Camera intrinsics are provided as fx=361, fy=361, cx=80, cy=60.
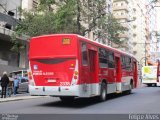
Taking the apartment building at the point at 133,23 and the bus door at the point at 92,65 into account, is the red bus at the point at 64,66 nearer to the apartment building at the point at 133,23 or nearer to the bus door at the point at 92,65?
the bus door at the point at 92,65

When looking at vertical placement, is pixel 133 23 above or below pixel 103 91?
above

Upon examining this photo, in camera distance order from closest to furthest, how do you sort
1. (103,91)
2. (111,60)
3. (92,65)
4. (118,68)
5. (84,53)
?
(84,53) < (92,65) < (103,91) < (111,60) < (118,68)

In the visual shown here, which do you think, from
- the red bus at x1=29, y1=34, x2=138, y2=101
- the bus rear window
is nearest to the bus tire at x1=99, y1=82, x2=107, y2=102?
the red bus at x1=29, y1=34, x2=138, y2=101

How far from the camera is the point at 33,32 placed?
31.4m

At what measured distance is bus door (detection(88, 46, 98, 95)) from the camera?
56.0 ft

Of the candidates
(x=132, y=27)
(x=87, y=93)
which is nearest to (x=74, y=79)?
(x=87, y=93)

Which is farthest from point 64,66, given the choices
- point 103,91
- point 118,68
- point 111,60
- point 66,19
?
point 66,19

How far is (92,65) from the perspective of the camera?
57.3ft

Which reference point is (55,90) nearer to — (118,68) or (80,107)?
(80,107)

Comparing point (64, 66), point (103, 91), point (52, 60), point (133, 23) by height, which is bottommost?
point (103, 91)

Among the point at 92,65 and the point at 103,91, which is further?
the point at 103,91

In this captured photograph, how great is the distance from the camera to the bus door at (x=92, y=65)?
56.0 ft

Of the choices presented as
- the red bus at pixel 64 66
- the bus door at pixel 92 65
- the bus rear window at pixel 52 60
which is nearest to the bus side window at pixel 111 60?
the red bus at pixel 64 66

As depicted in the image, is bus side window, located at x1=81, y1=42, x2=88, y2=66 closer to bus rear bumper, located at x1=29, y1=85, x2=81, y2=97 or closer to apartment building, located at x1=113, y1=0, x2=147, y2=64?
bus rear bumper, located at x1=29, y1=85, x2=81, y2=97
